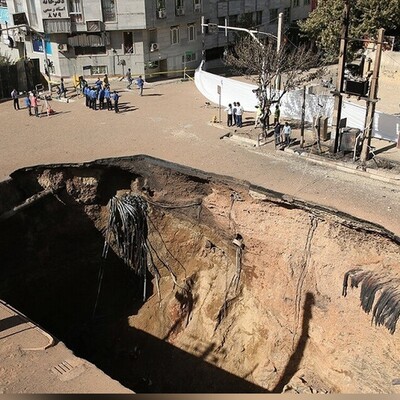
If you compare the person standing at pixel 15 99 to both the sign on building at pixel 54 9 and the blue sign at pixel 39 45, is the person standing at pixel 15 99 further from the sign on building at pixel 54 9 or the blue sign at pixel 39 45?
the blue sign at pixel 39 45

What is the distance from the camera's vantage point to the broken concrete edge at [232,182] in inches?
567

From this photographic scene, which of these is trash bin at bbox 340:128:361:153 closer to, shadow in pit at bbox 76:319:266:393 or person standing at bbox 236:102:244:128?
person standing at bbox 236:102:244:128

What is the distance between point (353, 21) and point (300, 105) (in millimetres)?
11155

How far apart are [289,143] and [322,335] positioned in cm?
877

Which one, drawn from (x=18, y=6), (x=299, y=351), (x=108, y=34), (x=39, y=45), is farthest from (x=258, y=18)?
(x=299, y=351)

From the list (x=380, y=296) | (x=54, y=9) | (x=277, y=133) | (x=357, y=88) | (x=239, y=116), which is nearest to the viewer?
(x=380, y=296)

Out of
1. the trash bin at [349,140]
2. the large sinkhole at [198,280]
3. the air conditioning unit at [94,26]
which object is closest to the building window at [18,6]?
the air conditioning unit at [94,26]

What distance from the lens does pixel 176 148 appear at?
20.6 meters

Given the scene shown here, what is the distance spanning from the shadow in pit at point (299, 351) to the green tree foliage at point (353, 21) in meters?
20.8

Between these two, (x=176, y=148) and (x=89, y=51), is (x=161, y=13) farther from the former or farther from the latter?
(x=176, y=148)

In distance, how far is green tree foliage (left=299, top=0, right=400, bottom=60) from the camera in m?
31.2

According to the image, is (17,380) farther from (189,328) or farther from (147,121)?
(147,121)

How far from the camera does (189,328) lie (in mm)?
17984

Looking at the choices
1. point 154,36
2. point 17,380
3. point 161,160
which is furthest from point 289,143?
point 154,36
